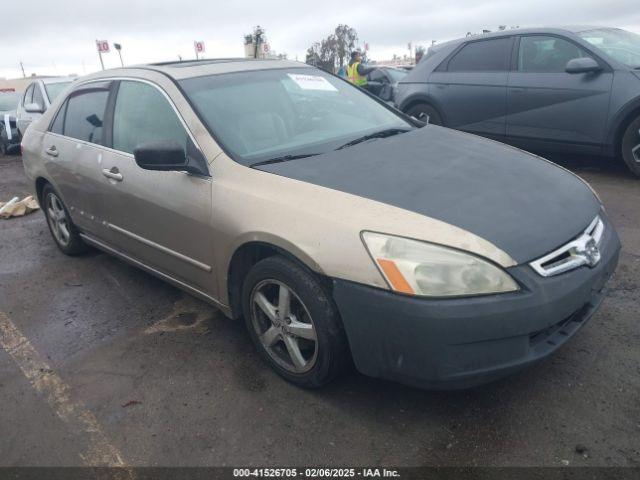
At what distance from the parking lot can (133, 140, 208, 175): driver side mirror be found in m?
1.07

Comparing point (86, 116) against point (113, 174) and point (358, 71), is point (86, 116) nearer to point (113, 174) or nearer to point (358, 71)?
point (113, 174)

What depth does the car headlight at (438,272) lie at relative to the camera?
2096 millimetres

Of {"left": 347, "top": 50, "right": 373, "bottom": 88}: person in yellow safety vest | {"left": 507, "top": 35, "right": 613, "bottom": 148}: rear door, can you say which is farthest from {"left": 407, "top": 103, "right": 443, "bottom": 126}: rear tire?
Result: {"left": 347, "top": 50, "right": 373, "bottom": 88}: person in yellow safety vest

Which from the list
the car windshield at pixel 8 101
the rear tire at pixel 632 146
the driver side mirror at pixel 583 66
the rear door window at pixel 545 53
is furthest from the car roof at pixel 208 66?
the car windshield at pixel 8 101

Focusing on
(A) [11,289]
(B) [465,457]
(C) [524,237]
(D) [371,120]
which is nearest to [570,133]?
(D) [371,120]

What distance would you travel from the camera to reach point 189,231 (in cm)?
302

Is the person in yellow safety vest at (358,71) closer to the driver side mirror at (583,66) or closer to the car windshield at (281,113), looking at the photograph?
the driver side mirror at (583,66)

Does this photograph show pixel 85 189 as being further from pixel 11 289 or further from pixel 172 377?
pixel 172 377

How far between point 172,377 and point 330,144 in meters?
1.57

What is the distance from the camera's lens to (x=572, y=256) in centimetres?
231

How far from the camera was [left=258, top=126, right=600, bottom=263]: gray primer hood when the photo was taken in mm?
2264

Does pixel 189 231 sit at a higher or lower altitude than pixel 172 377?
higher

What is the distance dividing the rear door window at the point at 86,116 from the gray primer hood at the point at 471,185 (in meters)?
1.79

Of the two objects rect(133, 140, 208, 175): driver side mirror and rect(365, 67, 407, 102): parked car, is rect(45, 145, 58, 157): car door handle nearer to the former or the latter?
rect(133, 140, 208, 175): driver side mirror
